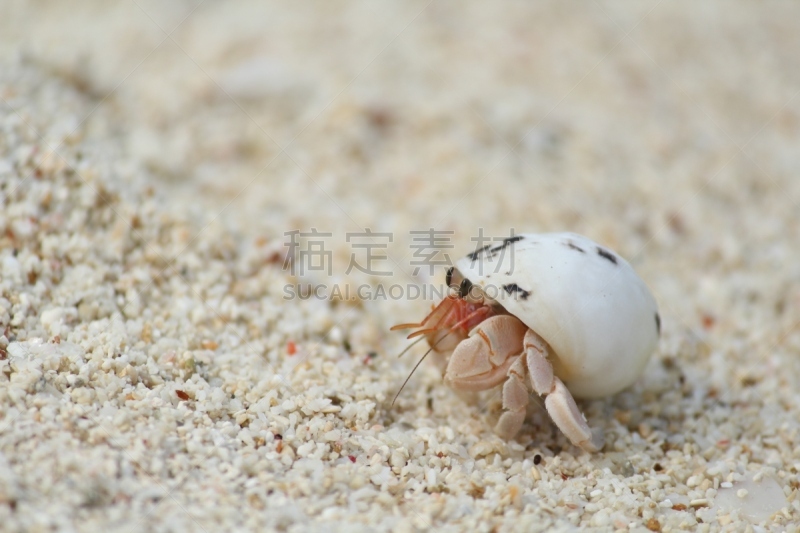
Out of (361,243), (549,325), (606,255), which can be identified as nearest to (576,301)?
(549,325)

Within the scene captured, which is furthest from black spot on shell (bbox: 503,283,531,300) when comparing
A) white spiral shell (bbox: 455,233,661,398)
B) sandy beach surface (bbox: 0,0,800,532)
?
sandy beach surface (bbox: 0,0,800,532)

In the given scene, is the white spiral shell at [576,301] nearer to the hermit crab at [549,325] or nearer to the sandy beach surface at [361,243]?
the hermit crab at [549,325]

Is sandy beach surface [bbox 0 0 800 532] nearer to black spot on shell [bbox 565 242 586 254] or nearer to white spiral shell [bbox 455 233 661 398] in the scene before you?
white spiral shell [bbox 455 233 661 398]

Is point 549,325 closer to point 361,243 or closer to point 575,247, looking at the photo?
point 575,247

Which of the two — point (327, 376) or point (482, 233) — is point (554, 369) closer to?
point (327, 376)

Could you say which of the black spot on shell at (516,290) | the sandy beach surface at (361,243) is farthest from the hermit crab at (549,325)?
the sandy beach surface at (361,243)
